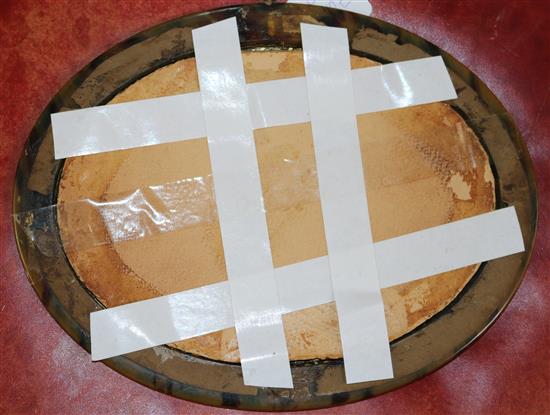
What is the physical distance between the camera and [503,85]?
0.79m

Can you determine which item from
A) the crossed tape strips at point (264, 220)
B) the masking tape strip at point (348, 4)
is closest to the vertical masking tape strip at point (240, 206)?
the crossed tape strips at point (264, 220)

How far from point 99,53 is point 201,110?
0.19 meters

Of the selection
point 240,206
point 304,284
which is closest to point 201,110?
point 240,206

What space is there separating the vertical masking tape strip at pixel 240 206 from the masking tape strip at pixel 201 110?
23 millimetres

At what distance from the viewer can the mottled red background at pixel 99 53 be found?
2.26 ft

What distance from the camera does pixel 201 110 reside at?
697 millimetres

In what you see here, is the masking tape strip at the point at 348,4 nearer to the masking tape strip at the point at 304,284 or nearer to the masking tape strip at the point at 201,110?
the masking tape strip at the point at 201,110

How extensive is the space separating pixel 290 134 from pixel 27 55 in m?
0.40

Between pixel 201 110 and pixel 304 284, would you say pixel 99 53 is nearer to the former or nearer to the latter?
pixel 201 110

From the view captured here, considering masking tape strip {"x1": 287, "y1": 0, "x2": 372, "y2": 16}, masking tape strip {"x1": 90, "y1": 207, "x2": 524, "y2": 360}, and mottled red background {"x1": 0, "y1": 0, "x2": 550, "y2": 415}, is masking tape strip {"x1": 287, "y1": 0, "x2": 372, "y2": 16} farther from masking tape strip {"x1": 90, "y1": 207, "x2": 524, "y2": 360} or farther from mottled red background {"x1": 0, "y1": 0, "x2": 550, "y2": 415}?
masking tape strip {"x1": 90, "y1": 207, "x2": 524, "y2": 360}

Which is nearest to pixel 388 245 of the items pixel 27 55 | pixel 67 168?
pixel 67 168

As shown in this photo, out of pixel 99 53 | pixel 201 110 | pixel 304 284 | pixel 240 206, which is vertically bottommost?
pixel 304 284

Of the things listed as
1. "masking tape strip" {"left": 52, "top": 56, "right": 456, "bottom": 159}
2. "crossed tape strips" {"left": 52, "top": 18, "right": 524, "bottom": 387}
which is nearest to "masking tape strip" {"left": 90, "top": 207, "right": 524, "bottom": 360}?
"crossed tape strips" {"left": 52, "top": 18, "right": 524, "bottom": 387}

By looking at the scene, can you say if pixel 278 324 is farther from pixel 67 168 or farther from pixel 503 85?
pixel 503 85
